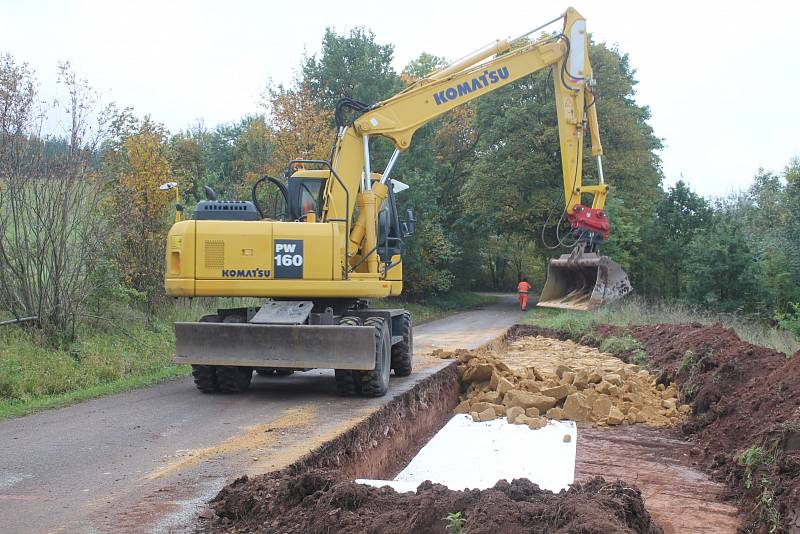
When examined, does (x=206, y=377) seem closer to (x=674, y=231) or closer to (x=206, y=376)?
(x=206, y=376)

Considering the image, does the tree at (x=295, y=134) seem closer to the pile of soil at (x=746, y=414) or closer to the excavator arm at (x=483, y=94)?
the excavator arm at (x=483, y=94)

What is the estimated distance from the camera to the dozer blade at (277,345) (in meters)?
9.35

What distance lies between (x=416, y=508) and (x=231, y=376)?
5810 millimetres

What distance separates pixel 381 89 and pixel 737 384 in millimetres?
25748

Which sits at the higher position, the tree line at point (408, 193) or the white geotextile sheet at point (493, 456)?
the tree line at point (408, 193)

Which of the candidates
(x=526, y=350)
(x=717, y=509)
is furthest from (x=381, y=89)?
(x=717, y=509)

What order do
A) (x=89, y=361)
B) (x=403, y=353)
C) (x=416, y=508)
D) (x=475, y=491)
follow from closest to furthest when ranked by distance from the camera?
(x=416, y=508), (x=475, y=491), (x=89, y=361), (x=403, y=353)

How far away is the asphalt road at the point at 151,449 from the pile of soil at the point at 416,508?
39cm

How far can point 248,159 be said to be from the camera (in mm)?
24188

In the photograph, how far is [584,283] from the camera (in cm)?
2109

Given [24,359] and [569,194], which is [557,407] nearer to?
[569,194]

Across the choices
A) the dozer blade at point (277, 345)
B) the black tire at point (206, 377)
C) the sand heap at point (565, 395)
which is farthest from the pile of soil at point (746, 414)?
the black tire at point (206, 377)

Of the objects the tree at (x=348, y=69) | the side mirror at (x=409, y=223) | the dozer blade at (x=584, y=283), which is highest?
the tree at (x=348, y=69)

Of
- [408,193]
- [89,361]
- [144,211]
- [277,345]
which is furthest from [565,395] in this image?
[408,193]
